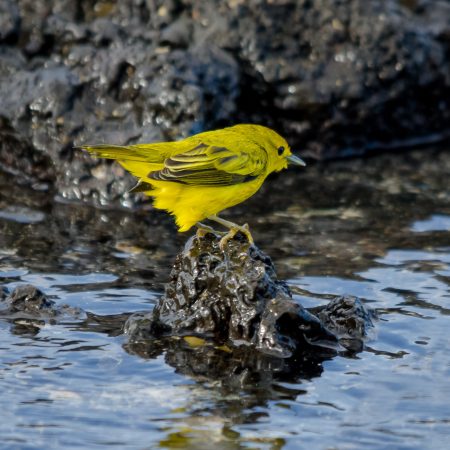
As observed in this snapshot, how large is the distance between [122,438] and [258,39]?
5831 millimetres

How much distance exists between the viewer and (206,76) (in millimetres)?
9156

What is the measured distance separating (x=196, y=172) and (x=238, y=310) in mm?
875

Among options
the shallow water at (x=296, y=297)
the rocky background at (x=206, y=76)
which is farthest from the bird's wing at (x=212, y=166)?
the rocky background at (x=206, y=76)

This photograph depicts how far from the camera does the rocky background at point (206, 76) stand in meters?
8.81

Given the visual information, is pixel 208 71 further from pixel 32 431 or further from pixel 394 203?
pixel 32 431

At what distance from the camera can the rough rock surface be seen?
574 cm

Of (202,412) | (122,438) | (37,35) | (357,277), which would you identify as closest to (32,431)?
(122,438)

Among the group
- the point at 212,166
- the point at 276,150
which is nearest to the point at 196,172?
the point at 212,166

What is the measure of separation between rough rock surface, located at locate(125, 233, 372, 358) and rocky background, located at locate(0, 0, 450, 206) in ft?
8.58

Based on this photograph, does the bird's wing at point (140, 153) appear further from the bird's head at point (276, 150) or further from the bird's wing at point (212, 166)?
the bird's head at point (276, 150)

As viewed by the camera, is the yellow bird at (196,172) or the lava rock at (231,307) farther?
the yellow bird at (196,172)

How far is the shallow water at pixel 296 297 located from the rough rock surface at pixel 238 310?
20 centimetres

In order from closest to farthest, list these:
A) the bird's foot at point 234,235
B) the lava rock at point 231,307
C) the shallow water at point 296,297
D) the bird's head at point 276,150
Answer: the shallow water at point 296,297
the lava rock at point 231,307
the bird's foot at point 234,235
the bird's head at point 276,150

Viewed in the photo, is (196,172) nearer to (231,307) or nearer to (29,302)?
(231,307)
